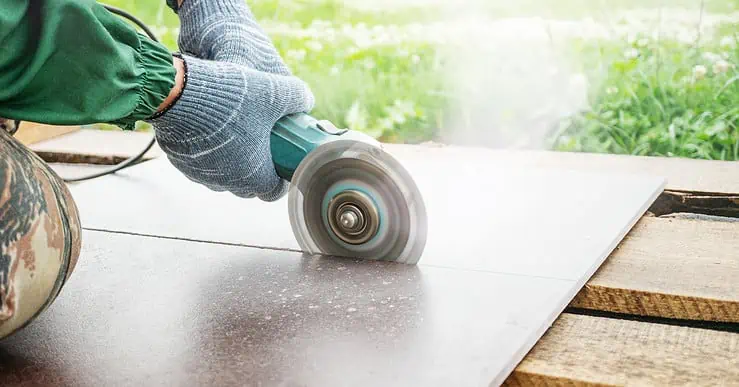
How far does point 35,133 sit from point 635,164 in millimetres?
1604

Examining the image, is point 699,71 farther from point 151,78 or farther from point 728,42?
point 151,78

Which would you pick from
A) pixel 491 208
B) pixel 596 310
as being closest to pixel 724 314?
pixel 596 310

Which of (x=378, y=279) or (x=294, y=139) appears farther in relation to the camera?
(x=294, y=139)

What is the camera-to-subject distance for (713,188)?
174 centimetres

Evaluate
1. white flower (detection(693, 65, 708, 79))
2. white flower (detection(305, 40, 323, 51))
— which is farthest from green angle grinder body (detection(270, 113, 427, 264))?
white flower (detection(305, 40, 323, 51))

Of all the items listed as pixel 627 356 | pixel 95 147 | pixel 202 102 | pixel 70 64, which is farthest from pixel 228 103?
pixel 95 147

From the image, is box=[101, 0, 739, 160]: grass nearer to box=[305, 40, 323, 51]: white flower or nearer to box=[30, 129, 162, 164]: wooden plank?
box=[305, 40, 323, 51]: white flower

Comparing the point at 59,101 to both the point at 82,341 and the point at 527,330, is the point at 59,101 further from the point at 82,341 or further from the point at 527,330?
the point at 527,330

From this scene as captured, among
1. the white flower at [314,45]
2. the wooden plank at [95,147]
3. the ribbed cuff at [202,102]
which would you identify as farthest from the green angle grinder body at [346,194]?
the white flower at [314,45]

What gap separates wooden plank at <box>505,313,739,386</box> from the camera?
0.94 m

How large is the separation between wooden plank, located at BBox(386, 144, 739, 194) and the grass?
0.35 m

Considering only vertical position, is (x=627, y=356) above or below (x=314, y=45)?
above

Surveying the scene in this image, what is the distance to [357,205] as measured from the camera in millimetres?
1314

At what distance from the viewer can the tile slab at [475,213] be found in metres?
1.36
